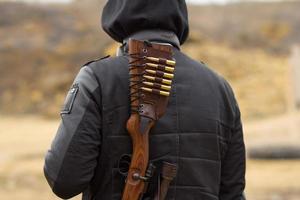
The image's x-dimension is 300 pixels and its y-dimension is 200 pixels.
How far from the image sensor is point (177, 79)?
229 cm

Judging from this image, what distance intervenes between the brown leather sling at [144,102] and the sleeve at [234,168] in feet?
1.00

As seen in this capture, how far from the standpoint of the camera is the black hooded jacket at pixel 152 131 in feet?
7.04

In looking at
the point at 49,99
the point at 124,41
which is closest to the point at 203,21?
the point at 49,99

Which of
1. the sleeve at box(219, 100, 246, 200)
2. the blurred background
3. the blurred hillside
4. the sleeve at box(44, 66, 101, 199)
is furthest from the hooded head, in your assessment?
the blurred hillside

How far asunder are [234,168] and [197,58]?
20.5 m

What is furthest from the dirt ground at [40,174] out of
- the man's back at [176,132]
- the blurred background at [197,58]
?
the man's back at [176,132]

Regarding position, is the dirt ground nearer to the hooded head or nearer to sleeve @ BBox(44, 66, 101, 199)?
the hooded head

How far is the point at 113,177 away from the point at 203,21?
3047 centimetres

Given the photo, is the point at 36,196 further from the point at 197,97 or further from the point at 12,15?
the point at 12,15

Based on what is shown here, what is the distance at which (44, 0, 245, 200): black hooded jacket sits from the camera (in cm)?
215

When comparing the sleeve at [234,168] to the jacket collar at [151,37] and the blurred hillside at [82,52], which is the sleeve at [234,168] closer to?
the jacket collar at [151,37]

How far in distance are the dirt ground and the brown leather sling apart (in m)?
6.03

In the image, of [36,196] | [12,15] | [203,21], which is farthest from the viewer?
[203,21]

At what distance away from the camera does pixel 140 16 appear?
7.46ft
